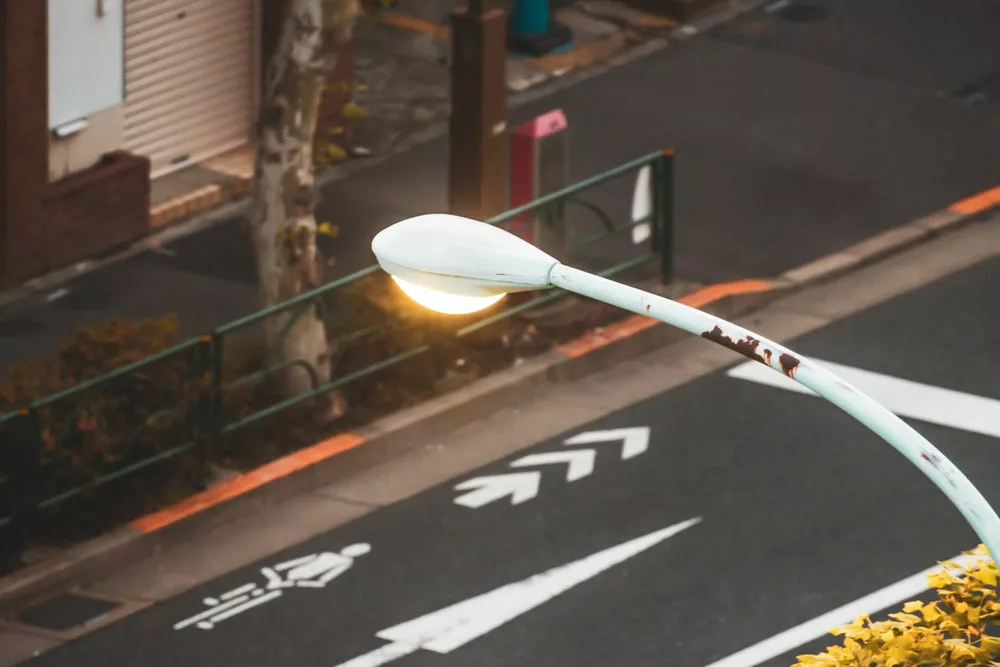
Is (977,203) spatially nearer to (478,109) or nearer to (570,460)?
(478,109)

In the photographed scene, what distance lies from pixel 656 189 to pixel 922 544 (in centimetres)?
390

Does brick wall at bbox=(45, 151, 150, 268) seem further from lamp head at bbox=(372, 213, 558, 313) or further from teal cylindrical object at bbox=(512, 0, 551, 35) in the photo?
lamp head at bbox=(372, 213, 558, 313)

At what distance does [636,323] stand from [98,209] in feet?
14.0

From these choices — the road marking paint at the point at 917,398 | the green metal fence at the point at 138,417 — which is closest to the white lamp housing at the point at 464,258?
the green metal fence at the point at 138,417

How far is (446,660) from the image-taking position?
11.7 metres

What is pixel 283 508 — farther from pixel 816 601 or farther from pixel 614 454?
pixel 816 601

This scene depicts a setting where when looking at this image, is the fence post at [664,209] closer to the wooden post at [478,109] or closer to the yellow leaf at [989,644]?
the wooden post at [478,109]

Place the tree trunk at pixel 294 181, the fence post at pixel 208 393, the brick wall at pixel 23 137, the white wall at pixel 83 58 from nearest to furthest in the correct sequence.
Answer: the fence post at pixel 208 393 < the tree trunk at pixel 294 181 < the brick wall at pixel 23 137 < the white wall at pixel 83 58

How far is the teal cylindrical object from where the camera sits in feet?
67.6

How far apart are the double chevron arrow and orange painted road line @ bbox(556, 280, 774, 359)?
3.34 feet

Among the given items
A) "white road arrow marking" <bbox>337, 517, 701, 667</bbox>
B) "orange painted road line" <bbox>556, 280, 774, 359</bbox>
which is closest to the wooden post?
"orange painted road line" <bbox>556, 280, 774, 359</bbox>

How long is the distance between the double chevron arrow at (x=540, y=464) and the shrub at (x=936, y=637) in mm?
5866

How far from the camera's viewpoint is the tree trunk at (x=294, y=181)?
13.2 m

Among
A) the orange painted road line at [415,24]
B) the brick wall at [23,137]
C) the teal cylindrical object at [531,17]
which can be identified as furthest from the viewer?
the orange painted road line at [415,24]
